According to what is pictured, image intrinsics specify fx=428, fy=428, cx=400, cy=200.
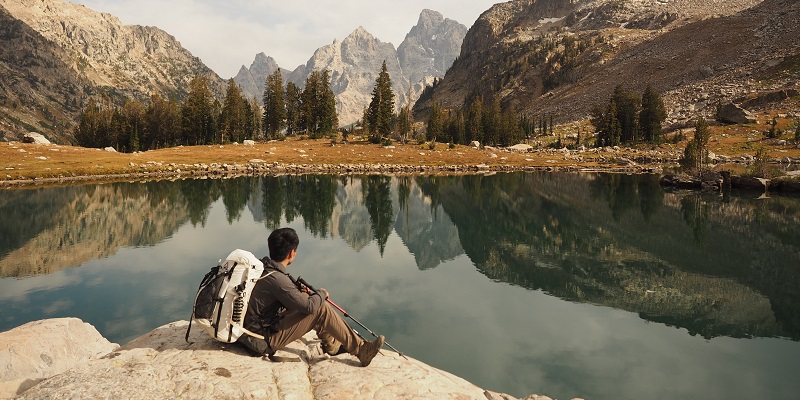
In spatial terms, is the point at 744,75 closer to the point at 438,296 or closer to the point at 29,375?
the point at 438,296

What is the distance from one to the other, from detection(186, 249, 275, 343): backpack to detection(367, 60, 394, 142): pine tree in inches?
A: 3699

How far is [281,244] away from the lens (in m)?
7.81

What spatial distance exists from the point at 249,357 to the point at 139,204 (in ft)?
127

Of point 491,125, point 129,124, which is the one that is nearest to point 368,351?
point 491,125

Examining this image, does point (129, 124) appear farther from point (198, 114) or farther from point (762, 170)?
point (762, 170)

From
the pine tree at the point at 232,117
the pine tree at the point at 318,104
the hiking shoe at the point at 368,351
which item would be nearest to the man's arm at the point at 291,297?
Result: the hiking shoe at the point at 368,351

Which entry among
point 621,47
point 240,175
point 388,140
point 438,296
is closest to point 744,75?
point 621,47

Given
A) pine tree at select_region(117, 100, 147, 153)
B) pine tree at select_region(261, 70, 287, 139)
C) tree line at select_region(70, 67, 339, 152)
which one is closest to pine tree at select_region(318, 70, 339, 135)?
tree line at select_region(70, 67, 339, 152)

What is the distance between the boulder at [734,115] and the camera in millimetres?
89375

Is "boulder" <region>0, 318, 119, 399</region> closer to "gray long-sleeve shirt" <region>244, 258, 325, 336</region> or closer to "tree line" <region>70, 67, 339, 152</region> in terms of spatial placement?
"gray long-sleeve shirt" <region>244, 258, 325, 336</region>

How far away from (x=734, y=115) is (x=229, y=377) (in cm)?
11458

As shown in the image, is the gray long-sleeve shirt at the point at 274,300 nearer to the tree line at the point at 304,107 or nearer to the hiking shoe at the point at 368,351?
the hiking shoe at the point at 368,351

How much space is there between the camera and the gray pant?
762 cm

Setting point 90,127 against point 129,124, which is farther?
point 90,127
